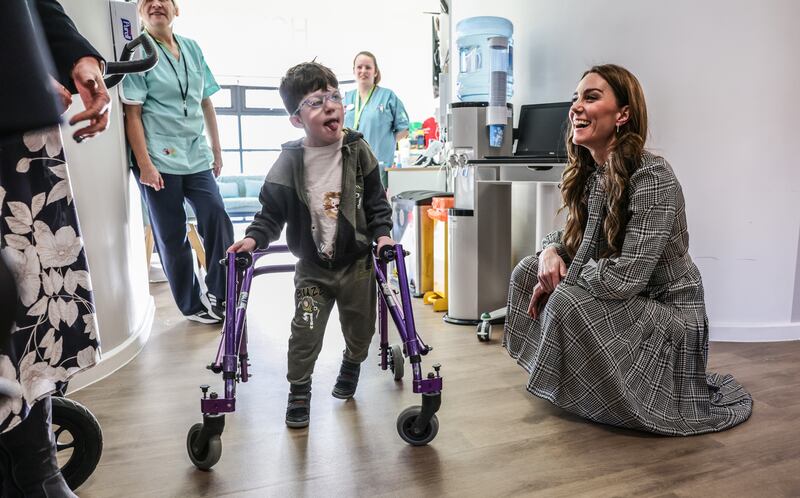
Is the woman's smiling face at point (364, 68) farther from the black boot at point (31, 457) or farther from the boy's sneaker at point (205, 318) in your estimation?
the black boot at point (31, 457)

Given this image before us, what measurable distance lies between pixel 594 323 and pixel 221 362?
938mm

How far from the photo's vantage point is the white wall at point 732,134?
2.26 meters

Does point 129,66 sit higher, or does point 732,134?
point 129,66

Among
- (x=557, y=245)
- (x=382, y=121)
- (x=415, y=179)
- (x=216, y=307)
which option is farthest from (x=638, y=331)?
(x=382, y=121)

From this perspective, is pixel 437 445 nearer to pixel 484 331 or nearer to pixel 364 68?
pixel 484 331

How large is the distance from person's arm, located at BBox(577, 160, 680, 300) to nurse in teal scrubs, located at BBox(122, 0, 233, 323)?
1795 millimetres

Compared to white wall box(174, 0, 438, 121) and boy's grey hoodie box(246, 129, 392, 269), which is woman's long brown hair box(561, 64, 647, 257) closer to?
boy's grey hoodie box(246, 129, 392, 269)

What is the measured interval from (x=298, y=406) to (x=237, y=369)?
24 cm

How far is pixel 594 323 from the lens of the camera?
1.51 m

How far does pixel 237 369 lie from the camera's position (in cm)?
149

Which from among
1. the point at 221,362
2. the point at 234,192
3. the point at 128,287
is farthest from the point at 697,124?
the point at 234,192

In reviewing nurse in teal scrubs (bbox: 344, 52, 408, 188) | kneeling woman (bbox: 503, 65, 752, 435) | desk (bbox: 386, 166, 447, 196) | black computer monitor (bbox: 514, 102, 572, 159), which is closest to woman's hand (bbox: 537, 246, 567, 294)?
kneeling woman (bbox: 503, 65, 752, 435)

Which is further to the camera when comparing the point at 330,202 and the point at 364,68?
the point at 364,68

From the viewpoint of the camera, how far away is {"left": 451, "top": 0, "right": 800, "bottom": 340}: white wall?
2256 millimetres
